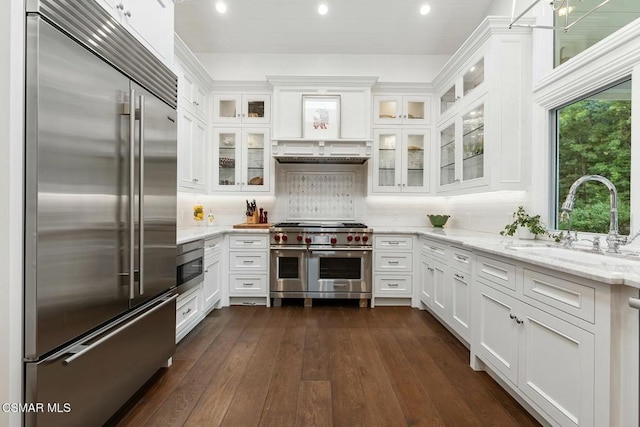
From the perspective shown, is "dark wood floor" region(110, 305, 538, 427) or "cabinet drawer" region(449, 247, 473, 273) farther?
"cabinet drawer" region(449, 247, 473, 273)

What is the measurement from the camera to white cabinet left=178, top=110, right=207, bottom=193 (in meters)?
3.41

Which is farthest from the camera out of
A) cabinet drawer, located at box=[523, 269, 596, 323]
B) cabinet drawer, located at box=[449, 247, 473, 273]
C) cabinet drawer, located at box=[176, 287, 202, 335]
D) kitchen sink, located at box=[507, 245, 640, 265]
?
cabinet drawer, located at box=[176, 287, 202, 335]

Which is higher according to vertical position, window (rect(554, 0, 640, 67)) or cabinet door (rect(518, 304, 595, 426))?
window (rect(554, 0, 640, 67))

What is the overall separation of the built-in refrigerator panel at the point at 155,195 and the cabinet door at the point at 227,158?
2050 mm

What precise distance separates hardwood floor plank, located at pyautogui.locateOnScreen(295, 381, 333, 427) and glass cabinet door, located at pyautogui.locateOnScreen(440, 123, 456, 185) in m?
2.64

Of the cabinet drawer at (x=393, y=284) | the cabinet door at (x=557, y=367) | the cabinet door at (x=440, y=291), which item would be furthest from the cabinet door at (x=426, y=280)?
the cabinet door at (x=557, y=367)

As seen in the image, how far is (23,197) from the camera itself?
4.00 ft

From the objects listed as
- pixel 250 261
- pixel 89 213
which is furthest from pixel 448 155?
pixel 89 213

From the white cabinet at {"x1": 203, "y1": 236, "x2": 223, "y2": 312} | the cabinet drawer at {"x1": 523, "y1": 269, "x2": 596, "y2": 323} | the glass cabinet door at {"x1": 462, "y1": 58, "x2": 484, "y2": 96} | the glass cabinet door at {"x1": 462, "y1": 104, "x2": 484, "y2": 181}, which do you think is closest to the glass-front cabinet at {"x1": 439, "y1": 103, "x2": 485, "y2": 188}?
the glass cabinet door at {"x1": 462, "y1": 104, "x2": 484, "y2": 181}

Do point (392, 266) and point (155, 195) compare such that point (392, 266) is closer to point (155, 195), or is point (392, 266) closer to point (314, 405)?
point (314, 405)

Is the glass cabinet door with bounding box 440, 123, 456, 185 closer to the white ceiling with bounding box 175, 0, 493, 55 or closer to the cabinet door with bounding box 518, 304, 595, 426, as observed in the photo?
the white ceiling with bounding box 175, 0, 493, 55

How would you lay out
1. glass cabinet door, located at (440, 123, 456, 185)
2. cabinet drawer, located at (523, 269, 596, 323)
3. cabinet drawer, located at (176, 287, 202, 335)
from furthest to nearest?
glass cabinet door, located at (440, 123, 456, 185)
cabinet drawer, located at (176, 287, 202, 335)
cabinet drawer, located at (523, 269, 596, 323)

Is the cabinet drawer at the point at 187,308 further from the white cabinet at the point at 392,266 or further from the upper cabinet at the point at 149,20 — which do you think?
the white cabinet at the point at 392,266

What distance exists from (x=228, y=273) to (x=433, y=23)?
3.89 m
